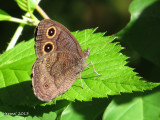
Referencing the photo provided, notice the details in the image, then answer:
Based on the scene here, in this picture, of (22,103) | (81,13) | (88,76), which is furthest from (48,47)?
(81,13)

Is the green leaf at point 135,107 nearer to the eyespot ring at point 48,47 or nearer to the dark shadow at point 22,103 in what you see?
the dark shadow at point 22,103

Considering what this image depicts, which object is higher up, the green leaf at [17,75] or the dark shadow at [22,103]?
the green leaf at [17,75]

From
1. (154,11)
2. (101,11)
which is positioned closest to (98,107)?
(154,11)

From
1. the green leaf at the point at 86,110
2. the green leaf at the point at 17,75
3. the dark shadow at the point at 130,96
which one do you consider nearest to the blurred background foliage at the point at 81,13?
the green leaf at the point at 17,75

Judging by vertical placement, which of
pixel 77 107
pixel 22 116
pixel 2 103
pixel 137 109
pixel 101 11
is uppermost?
pixel 101 11

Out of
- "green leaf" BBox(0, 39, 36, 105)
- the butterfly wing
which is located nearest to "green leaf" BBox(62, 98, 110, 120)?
the butterfly wing

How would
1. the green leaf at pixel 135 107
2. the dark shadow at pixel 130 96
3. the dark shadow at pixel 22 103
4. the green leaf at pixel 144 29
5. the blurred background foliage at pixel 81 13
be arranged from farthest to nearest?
the blurred background foliage at pixel 81 13 < the green leaf at pixel 144 29 < the dark shadow at pixel 130 96 < the green leaf at pixel 135 107 < the dark shadow at pixel 22 103

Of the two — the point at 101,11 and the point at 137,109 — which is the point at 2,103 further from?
the point at 101,11

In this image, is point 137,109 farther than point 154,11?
No
